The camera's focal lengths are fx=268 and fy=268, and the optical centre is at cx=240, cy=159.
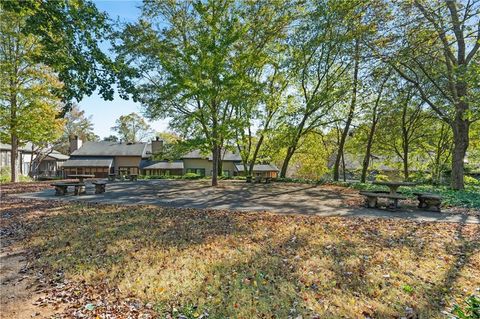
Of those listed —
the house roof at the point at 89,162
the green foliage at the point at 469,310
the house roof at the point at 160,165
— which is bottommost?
the green foliage at the point at 469,310

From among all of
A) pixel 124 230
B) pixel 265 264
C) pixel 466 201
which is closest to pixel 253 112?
pixel 466 201

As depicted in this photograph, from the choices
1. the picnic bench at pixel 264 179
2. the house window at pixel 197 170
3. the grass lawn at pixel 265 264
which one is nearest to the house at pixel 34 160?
the house window at pixel 197 170

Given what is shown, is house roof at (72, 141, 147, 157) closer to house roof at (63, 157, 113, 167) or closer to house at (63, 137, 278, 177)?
house at (63, 137, 278, 177)

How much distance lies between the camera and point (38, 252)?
542cm

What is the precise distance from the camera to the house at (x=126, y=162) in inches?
1439

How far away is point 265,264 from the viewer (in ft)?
16.2

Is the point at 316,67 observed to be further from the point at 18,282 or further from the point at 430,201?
the point at 18,282

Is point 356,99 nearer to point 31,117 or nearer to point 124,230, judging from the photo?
point 124,230

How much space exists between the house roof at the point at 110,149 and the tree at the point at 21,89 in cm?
1696

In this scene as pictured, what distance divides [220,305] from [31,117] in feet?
75.3

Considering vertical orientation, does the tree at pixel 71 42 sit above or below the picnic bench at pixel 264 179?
above

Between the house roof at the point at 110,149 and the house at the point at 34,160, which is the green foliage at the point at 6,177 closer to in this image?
the house at the point at 34,160

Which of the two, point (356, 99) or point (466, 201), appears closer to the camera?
point (466, 201)

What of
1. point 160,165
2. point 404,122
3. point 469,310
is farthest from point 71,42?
point 160,165
